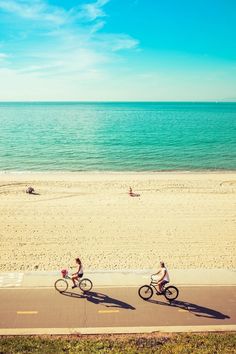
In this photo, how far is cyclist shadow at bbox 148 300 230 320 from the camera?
Answer: 1094cm

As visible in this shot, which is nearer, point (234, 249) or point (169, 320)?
point (169, 320)

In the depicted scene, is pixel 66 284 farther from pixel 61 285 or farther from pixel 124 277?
pixel 124 277

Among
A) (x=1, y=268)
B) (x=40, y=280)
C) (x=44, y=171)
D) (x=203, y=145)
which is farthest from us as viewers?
(x=203, y=145)

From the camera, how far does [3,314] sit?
10719 millimetres

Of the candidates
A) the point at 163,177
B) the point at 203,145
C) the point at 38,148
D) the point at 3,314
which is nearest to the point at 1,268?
the point at 3,314

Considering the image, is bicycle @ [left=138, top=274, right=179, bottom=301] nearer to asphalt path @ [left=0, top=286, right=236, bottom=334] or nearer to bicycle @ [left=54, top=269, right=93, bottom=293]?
asphalt path @ [left=0, top=286, right=236, bottom=334]

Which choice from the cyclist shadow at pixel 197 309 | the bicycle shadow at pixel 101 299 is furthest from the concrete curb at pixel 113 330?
the bicycle shadow at pixel 101 299

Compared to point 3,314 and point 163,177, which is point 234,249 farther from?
point 163,177

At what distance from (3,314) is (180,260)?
26.5 ft

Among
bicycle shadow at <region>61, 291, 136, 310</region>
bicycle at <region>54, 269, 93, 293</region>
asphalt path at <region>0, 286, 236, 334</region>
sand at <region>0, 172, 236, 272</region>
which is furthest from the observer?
sand at <region>0, 172, 236, 272</region>

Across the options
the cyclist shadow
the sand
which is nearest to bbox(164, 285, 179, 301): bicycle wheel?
the cyclist shadow

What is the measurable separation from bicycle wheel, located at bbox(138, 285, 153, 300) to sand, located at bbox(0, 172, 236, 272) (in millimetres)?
3132

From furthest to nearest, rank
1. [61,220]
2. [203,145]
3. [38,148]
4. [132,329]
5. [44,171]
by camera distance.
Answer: [203,145] → [38,148] → [44,171] → [61,220] → [132,329]

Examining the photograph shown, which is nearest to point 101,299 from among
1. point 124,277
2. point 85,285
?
point 85,285
